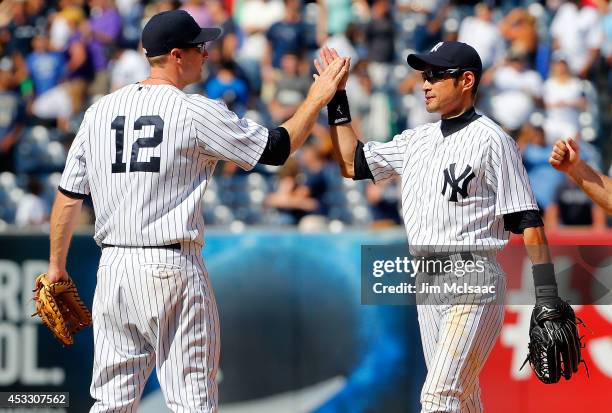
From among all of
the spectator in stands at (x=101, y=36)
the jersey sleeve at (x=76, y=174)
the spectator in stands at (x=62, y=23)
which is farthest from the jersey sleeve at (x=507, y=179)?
the spectator in stands at (x=62, y=23)

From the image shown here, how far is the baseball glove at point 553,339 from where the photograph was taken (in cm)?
493

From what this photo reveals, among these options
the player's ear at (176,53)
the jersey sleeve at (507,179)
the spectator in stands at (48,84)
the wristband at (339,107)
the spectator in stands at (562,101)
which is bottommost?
the jersey sleeve at (507,179)

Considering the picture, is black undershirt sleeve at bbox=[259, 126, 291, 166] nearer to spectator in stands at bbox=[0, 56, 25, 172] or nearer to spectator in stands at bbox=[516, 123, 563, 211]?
spectator in stands at bbox=[516, 123, 563, 211]

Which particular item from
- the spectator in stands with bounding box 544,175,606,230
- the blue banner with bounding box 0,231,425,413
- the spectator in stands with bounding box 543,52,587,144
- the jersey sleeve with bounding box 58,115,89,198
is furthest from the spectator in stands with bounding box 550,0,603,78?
the jersey sleeve with bounding box 58,115,89,198

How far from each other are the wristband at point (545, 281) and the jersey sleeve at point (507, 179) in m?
0.27

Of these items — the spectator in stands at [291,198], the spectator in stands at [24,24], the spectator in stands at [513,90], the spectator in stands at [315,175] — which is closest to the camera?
the spectator in stands at [291,198]

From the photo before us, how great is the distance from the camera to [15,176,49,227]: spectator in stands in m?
10.9

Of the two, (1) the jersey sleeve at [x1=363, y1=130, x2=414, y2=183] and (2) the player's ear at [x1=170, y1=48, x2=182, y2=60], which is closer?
(2) the player's ear at [x1=170, y1=48, x2=182, y2=60]

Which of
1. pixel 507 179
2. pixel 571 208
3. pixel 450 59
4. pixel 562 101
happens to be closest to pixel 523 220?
pixel 507 179

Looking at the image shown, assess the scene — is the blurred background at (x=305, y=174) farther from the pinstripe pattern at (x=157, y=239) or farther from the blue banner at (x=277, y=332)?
the pinstripe pattern at (x=157, y=239)

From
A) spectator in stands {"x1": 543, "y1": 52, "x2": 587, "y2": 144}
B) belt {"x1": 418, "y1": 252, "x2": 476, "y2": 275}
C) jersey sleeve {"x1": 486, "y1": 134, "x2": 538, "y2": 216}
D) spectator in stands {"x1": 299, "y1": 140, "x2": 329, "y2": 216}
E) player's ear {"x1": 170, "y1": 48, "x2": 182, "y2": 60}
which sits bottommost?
belt {"x1": 418, "y1": 252, "x2": 476, "y2": 275}

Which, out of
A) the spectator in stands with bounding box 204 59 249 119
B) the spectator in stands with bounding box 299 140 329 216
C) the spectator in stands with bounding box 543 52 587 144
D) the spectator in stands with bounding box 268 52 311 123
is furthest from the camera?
the spectator in stands with bounding box 204 59 249 119

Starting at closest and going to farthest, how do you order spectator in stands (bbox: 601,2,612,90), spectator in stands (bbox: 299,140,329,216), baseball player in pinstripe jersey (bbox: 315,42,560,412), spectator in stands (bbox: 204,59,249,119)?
baseball player in pinstripe jersey (bbox: 315,42,560,412) < spectator in stands (bbox: 299,140,329,216) < spectator in stands (bbox: 204,59,249,119) < spectator in stands (bbox: 601,2,612,90)

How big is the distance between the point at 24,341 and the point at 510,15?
308 inches
